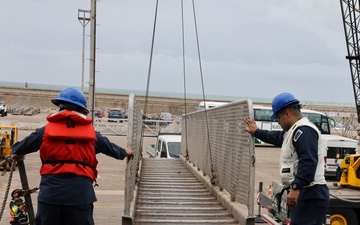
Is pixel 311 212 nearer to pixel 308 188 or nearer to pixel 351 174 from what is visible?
pixel 308 188

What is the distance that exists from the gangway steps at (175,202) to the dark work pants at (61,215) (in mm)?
2555

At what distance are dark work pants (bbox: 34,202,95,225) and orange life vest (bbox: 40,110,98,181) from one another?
0.30 metres

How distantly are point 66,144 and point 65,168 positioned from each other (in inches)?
8.2

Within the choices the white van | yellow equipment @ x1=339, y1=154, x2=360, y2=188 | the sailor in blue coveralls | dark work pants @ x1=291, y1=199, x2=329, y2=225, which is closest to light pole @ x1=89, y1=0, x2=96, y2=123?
yellow equipment @ x1=339, y1=154, x2=360, y2=188

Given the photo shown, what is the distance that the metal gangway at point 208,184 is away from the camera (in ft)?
19.8

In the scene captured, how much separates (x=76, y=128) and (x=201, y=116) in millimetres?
7561

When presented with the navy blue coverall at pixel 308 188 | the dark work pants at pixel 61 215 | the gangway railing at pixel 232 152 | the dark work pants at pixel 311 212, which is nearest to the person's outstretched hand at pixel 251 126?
the gangway railing at pixel 232 152

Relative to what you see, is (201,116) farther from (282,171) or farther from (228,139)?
(282,171)

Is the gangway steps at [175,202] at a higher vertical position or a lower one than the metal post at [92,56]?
lower

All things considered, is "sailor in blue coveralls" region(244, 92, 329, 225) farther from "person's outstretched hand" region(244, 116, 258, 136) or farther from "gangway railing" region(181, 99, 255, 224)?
"gangway railing" region(181, 99, 255, 224)

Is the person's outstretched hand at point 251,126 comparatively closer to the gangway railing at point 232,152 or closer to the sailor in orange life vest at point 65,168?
the gangway railing at point 232,152

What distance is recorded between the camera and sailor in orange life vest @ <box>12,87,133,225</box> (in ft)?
12.3

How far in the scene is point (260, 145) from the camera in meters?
34.6

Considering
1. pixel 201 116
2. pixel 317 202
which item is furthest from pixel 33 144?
pixel 201 116
